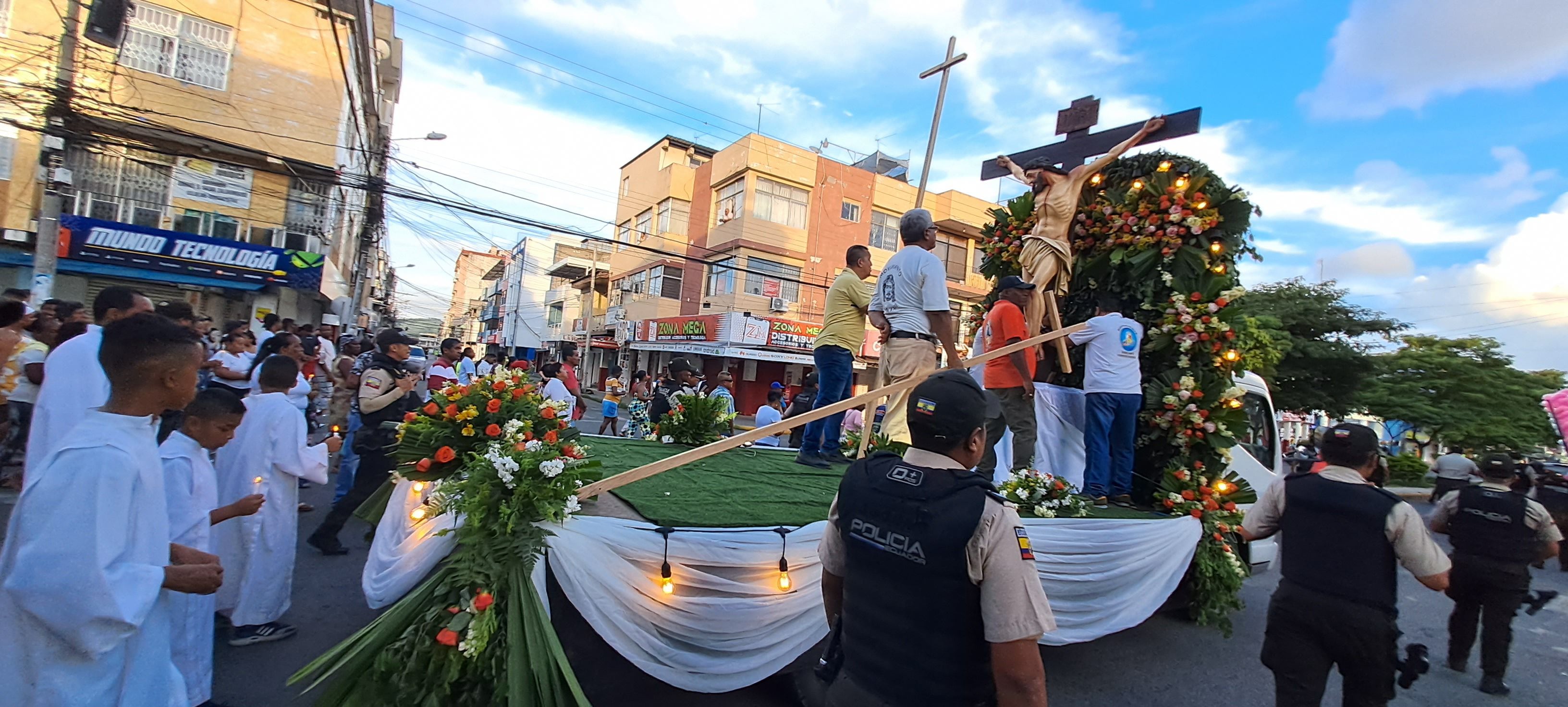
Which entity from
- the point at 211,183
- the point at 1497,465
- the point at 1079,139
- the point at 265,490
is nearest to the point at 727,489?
the point at 265,490

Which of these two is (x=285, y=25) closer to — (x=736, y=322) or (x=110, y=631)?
(x=736, y=322)

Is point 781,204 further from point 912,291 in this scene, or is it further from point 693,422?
point 912,291

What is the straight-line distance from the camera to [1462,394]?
858 inches

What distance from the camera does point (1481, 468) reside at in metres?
5.27

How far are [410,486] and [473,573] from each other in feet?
3.86

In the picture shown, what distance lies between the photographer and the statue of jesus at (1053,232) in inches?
239

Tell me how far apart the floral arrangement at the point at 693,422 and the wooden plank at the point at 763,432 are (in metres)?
2.15

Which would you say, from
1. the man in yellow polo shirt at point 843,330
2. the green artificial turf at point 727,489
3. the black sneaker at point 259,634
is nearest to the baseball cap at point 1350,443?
the green artificial turf at point 727,489

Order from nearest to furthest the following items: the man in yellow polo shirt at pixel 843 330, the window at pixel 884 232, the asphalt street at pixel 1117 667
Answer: the asphalt street at pixel 1117 667 → the man in yellow polo shirt at pixel 843 330 → the window at pixel 884 232

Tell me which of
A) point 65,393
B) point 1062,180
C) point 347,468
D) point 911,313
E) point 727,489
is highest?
point 1062,180

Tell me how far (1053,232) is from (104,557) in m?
6.55

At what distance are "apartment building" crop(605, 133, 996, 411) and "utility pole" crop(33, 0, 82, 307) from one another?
559 inches

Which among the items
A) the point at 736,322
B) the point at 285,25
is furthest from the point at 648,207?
the point at 285,25

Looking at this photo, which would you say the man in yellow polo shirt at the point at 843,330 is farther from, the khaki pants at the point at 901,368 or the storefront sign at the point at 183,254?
the storefront sign at the point at 183,254
